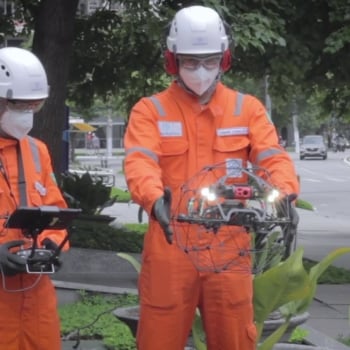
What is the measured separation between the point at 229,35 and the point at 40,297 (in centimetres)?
150

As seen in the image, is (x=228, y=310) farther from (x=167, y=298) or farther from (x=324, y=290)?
(x=324, y=290)

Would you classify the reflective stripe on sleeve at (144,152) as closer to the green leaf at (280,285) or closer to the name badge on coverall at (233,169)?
the name badge on coverall at (233,169)

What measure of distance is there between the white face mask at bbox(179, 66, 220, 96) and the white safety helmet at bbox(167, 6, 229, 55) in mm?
86

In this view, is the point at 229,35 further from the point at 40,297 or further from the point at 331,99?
the point at 331,99

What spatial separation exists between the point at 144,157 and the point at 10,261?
2.37ft

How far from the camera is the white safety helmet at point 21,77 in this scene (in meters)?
4.51

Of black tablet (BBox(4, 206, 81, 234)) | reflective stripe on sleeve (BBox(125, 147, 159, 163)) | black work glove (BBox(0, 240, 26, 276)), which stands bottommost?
black work glove (BBox(0, 240, 26, 276))

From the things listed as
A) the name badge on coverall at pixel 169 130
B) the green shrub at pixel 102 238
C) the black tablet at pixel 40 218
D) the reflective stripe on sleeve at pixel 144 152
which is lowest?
the green shrub at pixel 102 238

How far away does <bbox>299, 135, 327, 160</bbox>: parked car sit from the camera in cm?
6500

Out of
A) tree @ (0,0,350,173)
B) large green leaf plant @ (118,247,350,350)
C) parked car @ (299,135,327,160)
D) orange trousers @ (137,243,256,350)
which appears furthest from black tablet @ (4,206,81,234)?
parked car @ (299,135,327,160)

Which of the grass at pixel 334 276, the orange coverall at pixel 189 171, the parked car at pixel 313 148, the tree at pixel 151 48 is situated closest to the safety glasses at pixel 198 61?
the orange coverall at pixel 189 171

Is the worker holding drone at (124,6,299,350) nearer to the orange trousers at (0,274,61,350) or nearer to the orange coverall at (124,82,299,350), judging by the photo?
the orange coverall at (124,82,299,350)

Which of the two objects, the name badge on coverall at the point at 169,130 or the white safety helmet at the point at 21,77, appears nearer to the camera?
the white safety helmet at the point at 21,77

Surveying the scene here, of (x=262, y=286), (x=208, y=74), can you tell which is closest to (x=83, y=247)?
(x=262, y=286)
